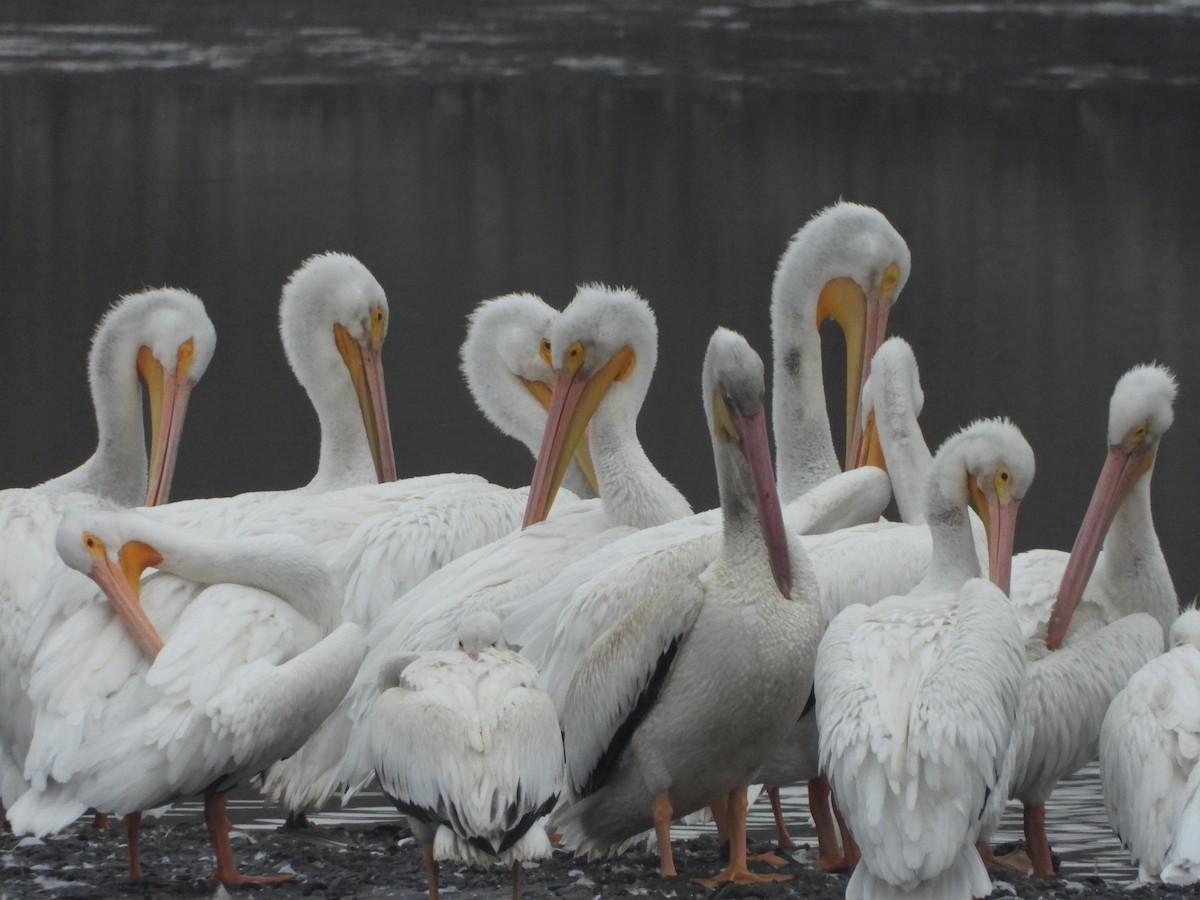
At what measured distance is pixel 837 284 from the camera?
798cm

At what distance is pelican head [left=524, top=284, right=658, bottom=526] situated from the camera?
23.4 feet

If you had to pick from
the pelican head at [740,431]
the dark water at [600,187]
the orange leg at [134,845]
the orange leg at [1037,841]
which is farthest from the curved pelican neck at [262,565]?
the dark water at [600,187]

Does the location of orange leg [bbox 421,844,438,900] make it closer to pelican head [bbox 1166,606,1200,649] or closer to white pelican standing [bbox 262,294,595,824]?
white pelican standing [bbox 262,294,595,824]

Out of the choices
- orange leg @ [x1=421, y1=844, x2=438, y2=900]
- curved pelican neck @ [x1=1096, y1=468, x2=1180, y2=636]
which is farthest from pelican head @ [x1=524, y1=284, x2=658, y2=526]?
orange leg @ [x1=421, y1=844, x2=438, y2=900]

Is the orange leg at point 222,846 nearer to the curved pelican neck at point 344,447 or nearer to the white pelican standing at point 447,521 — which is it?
the white pelican standing at point 447,521

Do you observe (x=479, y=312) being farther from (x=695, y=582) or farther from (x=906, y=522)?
(x=695, y=582)

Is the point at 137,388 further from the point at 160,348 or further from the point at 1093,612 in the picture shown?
the point at 1093,612

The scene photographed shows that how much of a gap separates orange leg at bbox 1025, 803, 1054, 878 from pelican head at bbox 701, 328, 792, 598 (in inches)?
44.7

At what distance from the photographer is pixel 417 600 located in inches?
258

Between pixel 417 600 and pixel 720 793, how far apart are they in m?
1.20

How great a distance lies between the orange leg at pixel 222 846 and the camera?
18.5 feet

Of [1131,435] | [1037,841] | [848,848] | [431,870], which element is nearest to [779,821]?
[848,848]

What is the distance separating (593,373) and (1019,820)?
6.57 ft

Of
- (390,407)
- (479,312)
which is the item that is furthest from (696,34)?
(479,312)
